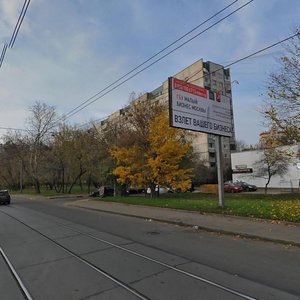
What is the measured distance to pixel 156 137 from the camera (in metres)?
25.2

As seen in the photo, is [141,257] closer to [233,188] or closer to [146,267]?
[146,267]

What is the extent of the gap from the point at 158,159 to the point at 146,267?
1807 centimetres

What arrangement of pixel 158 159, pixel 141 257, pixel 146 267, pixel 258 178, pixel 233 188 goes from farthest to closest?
pixel 258 178, pixel 233 188, pixel 158 159, pixel 141 257, pixel 146 267

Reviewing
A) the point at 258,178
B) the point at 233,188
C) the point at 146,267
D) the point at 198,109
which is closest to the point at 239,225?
the point at 146,267

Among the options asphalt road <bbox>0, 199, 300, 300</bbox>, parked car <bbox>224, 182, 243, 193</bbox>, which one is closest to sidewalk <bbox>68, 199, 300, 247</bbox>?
asphalt road <bbox>0, 199, 300, 300</bbox>

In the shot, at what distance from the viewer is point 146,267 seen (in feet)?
22.7

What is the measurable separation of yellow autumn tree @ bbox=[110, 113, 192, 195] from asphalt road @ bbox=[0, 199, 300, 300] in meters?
14.1

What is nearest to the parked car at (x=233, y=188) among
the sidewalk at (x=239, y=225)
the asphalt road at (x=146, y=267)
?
the sidewalk at (x=239, y=225)

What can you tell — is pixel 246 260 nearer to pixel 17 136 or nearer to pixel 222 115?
pixel 222 115

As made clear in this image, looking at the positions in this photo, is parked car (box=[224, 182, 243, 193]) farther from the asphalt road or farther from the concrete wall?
the asphalt road

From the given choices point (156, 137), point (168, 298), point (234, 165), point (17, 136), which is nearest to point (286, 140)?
point (156, 137)

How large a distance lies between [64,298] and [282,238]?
657 centimetres

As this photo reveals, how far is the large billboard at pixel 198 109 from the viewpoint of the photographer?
15.9 m

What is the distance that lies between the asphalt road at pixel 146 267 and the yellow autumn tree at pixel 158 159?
554 inches
